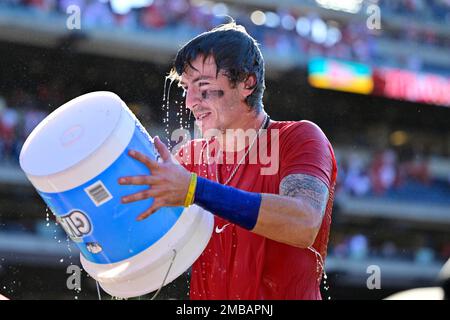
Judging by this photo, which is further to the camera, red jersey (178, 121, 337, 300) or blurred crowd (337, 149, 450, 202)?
blurred crowd (337, 149, 450, 202)

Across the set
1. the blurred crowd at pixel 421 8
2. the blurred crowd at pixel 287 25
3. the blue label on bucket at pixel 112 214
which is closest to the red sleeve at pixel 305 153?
the blue label on bucket at pixel 112 214

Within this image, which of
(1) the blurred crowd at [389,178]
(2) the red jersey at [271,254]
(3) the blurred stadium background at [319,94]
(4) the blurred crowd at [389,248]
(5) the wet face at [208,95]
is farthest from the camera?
(1) the blurred crowd at [389,178]

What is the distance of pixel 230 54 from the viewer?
9.90ft

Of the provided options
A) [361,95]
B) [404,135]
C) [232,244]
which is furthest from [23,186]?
[232,244]

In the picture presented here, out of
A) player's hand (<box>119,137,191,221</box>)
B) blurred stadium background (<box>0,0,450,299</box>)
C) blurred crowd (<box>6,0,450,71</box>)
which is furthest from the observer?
blurred crowd (<box>6,0,450,71</box>)

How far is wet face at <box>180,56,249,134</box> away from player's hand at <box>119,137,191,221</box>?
2.02 feet

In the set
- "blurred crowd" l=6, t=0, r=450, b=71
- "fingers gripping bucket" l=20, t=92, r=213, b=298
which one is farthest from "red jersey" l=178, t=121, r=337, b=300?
"blurred crowd" l=6, t=0, r=450, b=71

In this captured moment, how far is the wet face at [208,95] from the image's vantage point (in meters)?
2.96

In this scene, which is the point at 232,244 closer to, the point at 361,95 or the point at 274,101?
the point at 274,101

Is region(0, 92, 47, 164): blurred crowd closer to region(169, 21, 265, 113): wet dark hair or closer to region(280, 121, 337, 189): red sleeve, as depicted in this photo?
region(169, 21, 265, 113): wet dark hair

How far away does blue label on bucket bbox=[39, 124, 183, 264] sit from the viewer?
2.40 m

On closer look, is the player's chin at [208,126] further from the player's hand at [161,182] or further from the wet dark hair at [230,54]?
the player's hand at [161,182]

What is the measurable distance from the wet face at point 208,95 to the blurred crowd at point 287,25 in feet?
43.3

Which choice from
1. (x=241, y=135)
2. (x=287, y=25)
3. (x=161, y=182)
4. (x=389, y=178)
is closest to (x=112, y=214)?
→ (x=161, y=182)
